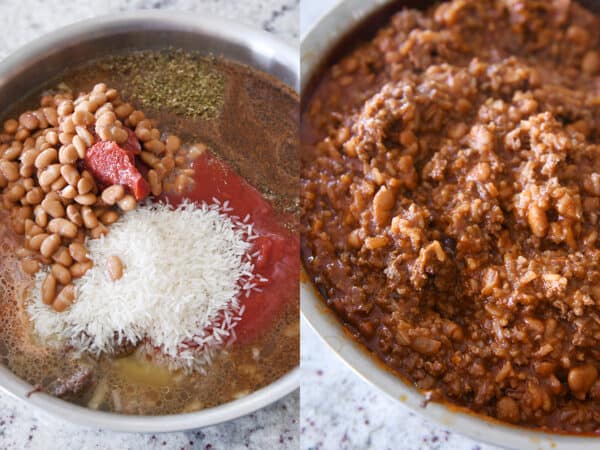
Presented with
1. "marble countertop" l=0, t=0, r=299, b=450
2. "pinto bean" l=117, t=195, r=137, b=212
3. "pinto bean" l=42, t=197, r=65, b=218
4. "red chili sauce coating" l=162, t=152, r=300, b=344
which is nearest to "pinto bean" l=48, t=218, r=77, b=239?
"pinto bean" l=42, t=197, r=65, b=218

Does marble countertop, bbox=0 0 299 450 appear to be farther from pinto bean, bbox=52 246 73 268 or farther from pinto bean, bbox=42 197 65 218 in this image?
pinto bean, bbox=42 197 65 218

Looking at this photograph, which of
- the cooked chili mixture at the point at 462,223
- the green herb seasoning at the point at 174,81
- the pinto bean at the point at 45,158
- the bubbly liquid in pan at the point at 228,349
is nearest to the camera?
the cooked chili mixture at the point at 462,223

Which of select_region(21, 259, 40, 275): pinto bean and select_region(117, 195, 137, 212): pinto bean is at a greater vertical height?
select_region(117, 195, 137, 212): pinto bean

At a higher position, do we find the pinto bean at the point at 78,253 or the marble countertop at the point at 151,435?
the pinto bean at the point at 78,253

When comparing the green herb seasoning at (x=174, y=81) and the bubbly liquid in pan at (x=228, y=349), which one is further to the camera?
the green herb seasoning at (x=174, y=81)

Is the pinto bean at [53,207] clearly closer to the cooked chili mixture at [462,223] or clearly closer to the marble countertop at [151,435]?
the marble countertop at [151,435]

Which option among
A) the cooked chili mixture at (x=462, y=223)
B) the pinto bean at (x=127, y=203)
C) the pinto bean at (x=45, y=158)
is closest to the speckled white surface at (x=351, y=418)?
the cooked chili mixture at (x=462, y=223)

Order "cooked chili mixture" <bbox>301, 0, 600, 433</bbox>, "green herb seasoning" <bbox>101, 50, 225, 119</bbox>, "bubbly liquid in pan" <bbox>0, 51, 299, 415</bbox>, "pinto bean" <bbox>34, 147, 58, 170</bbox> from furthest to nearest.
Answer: "green herb seasoning" <bbox>101, 50, 225, 119</bbox> < "pinto bean" <bbox>34, 147, 58, 170</bbox> < "bubbly liquid in pan" <bbox>0, 51, 299, 415</bbox> < "cooked chili mixture" <bbox>301, 0, 600, 433</bbox>
